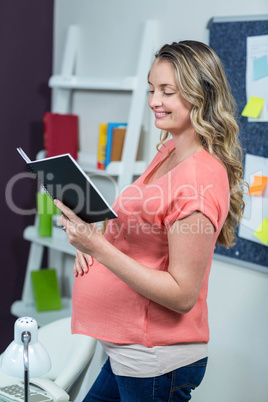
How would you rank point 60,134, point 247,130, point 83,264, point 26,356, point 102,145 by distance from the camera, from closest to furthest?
point 26,356 → point 83,264 → point 247,130 → point 102,145 → point 60,134

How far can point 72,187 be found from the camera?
43.4 inches

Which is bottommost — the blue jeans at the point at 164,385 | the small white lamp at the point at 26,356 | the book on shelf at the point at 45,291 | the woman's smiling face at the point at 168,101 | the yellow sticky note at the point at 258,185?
the book on shelf at the point at 45,291

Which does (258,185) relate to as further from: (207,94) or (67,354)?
(67,354)

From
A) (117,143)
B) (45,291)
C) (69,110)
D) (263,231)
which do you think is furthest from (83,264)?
(69,110)

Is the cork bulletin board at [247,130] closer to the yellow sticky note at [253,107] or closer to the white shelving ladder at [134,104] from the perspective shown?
the yellow sticky note at [253,107]

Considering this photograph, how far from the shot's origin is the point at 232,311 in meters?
1.99

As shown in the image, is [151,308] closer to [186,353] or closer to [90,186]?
[186,353]

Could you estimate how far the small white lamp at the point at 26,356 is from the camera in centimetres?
105

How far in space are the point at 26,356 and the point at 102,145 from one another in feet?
4.73

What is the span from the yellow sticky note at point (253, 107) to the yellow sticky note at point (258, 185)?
0.68ft

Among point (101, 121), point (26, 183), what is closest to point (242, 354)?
point (101, 121)

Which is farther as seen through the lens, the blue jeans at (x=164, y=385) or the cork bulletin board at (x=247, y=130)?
the cork bulletin board at (x=247, y=130)

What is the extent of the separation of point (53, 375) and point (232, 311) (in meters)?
0.68

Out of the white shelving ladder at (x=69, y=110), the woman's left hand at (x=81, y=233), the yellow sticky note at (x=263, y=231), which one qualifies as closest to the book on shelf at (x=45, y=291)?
the white shelving ladder at (x=69, y=110)
